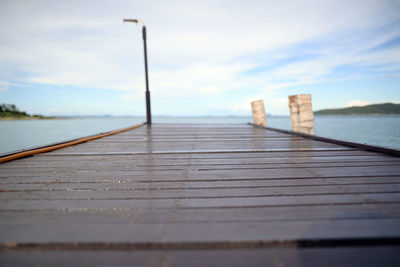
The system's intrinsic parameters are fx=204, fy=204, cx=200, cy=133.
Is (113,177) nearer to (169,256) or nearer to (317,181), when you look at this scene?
(169,256)

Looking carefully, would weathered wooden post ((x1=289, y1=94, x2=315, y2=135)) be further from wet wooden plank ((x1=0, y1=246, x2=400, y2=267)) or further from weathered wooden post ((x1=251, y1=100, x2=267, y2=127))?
wet wooden plank ((x1=0, y1=246, x2=400, y2=267))

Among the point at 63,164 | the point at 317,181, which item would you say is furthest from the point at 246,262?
the point at 63,164

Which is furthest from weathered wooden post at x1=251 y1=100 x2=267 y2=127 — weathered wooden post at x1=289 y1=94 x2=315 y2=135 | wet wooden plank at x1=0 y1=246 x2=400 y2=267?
wet wooden plank at x1=0 y1=246 x2=400 y2=267

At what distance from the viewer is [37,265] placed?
3.01ft

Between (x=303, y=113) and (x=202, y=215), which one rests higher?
(x=303, y=113)

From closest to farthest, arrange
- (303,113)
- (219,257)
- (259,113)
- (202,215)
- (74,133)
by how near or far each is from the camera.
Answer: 1. (219,257)
2. (202,215)
3. (303,113)
4. (259,113)
5. (74,133)

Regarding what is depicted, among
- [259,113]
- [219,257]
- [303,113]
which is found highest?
[259,113]

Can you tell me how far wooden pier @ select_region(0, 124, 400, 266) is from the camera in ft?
3.17

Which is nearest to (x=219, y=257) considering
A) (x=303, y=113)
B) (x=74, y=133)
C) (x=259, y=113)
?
(x=303, y=113)

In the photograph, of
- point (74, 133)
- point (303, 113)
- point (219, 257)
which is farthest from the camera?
point (74, 133)

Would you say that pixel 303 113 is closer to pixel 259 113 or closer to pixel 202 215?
pixel 259 113

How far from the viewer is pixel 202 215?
1271 mm

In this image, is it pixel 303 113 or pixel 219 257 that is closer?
pixel 219 257

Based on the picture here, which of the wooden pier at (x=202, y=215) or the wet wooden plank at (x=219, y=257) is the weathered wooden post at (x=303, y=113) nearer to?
the wooden pier at (x=202, y=215)
